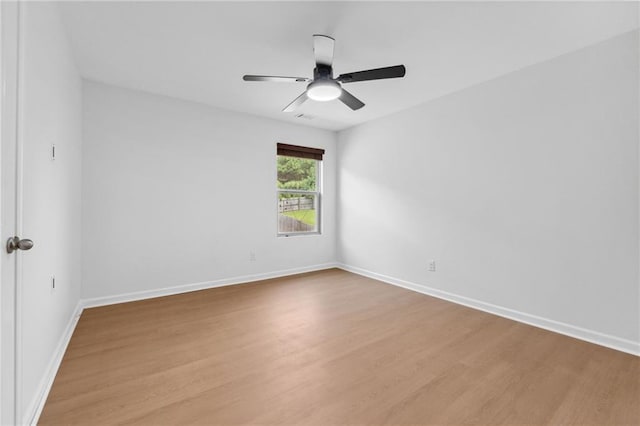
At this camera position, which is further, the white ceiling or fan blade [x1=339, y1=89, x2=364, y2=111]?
fan blade [x1=339, y1=89, x2=364, y2=111]

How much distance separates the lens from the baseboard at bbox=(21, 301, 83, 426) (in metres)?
1.45

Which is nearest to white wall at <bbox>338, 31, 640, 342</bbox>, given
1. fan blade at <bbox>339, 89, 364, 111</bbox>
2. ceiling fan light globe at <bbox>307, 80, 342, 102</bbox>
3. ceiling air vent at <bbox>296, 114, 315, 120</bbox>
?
ceiling air vent at <bbox>296, 114, 315, 120</bbox>

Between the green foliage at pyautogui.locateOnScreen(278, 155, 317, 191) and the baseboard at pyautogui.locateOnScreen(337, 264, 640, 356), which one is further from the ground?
the green foliage at pyautogui.locateOnScreen(278, 155, 317, 191)

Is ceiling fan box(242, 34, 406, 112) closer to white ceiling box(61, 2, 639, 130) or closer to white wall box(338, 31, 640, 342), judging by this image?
white ceiling box(61, 2, 639, 130)

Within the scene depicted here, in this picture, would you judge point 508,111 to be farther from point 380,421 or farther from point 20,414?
point 20,414

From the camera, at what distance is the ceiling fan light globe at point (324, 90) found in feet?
7.51

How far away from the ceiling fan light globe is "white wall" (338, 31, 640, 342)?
1.80 meters

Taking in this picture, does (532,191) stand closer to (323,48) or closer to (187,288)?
(323,48)

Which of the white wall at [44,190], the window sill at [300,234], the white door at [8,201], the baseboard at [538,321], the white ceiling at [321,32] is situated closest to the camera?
the white door at [8,201]

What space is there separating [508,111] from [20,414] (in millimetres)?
4156

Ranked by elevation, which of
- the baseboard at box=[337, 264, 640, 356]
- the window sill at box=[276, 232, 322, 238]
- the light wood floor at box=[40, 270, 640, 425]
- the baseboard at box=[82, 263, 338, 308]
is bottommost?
the light wood floor at box=[40, 270, 640, 425]

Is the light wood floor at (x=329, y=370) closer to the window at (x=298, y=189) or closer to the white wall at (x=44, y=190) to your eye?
the white wall at (x=44, y=190)

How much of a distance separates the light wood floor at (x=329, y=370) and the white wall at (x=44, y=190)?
0.29 metres

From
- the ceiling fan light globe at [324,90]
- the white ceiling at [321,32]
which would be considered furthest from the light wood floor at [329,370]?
the white ceiling at [321,32]
